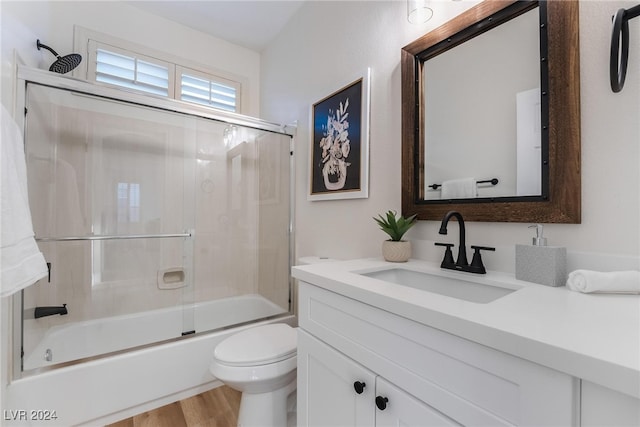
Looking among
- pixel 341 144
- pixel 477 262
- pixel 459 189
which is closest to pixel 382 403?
pixel 477 262

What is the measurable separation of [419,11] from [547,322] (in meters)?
1.28

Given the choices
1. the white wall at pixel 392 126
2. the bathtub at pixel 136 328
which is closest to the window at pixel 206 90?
the white wall at pixel 392 126

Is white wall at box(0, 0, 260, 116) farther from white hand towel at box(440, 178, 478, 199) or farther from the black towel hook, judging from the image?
the black towel hook

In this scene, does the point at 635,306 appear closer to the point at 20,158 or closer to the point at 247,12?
the point at 20,158

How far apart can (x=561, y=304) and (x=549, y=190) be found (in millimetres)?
391

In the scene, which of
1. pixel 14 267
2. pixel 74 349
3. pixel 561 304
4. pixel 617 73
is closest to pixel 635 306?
pixel 561 304

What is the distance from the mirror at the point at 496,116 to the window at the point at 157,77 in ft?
6.17

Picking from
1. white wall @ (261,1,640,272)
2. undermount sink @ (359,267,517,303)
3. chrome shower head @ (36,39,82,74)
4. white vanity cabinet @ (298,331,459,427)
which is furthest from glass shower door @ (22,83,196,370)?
undermount sink @ (359,267,517,303)

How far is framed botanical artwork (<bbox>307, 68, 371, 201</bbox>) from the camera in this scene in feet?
4.91

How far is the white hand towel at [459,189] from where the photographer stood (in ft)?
3.46

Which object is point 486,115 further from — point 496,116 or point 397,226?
point 397,226

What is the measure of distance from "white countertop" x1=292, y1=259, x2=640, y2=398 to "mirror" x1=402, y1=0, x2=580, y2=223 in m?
0.30

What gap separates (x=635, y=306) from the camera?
60 centimetres

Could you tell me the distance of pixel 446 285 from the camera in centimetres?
99
